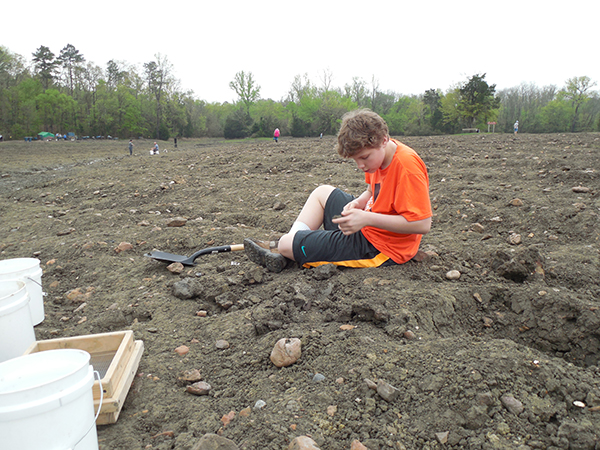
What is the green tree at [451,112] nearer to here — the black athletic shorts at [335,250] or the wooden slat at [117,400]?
the black athletic shorts at [335,250]

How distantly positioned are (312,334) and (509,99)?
64914 millimetres

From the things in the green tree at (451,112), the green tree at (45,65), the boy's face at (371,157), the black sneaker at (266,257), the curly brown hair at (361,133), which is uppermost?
the green tree at (45,65)

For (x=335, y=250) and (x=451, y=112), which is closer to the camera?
(x=335, y=250)

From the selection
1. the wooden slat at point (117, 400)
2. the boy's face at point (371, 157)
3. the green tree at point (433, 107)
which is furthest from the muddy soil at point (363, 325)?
the green tree at point (433, 107)

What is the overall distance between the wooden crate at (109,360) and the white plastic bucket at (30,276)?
68 centimetres

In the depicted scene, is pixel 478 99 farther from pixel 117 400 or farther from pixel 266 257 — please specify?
pixel 117 400

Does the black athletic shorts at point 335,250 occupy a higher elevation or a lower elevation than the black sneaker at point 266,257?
higher

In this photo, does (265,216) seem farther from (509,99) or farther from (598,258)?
(509,99)

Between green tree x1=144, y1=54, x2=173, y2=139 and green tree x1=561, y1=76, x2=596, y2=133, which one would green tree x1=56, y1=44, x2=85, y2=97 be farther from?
green tree x1=561, y1=76, x2=596, y2=133

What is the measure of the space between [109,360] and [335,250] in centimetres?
172

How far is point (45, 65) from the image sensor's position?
43156 mm

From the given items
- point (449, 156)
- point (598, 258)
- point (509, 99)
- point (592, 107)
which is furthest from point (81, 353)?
point (509, 99)

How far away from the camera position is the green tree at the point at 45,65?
4230 centimetres

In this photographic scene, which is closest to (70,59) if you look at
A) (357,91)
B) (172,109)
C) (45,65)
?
(45,65)
